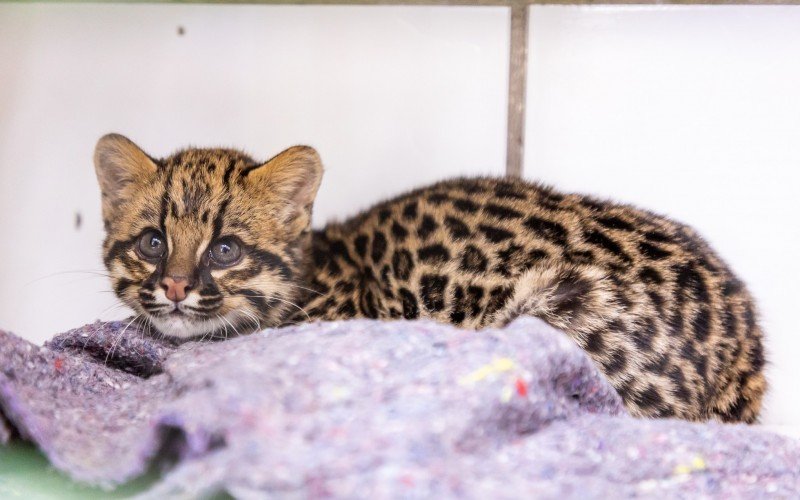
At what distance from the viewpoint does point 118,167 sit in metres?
2.54

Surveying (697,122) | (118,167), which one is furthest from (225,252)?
(697,122)

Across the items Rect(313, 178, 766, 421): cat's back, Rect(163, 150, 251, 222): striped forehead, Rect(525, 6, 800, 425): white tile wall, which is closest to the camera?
Rect(313, 178, 766, 421): cat's back

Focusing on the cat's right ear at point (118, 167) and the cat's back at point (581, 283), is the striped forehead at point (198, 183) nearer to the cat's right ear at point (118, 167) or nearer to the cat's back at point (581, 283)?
the cat's right ear at point (118, 167)

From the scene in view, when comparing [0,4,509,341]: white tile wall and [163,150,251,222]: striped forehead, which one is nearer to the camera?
[163,150,251,222]: striped forehead

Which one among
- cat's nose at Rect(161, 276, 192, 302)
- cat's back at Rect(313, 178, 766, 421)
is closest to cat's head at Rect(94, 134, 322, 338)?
cat's nose at Rect(161, 276, 192, 302)

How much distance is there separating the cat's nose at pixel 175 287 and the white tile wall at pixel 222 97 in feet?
2.67

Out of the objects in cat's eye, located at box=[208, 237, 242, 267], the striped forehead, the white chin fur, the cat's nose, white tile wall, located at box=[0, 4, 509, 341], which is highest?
white tile wall, located at box=[0, 4, 509, 341]

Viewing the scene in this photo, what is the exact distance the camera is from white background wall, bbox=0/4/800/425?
2.71 meters

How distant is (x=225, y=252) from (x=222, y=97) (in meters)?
0.76

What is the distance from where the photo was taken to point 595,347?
2188 mm

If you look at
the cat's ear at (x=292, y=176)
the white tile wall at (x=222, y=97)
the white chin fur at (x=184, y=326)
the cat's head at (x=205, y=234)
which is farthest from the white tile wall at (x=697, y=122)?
the white chin fur at (x=184, y=326)

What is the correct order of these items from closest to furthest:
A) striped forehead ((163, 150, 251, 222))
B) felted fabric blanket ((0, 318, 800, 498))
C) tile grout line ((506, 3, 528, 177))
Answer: felted fabric blanket ((0, 318, 800, 498)), striped forehead ((163, 150, 251, 222)), tile grout line ((506, 3, 528, 177))

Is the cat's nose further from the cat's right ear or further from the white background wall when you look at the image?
the white background wall

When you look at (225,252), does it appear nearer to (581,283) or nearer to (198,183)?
(198,183)
